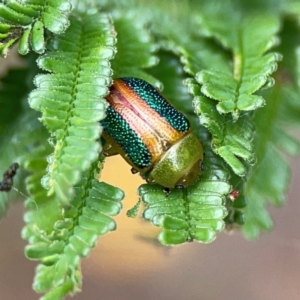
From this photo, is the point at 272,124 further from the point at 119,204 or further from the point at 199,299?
the point at 199,299

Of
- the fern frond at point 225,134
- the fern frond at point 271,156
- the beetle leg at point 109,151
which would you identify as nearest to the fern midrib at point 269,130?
the fern frond at point 271,156

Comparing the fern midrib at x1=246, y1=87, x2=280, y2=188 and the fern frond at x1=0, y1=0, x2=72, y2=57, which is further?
the fern midrib at x1=246, y1=87, x2=280, y2=188

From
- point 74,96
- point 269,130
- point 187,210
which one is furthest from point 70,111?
point 269,130

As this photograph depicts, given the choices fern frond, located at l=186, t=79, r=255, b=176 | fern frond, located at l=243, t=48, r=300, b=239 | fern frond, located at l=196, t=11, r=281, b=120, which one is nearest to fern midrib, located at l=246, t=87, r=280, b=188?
fern frond, located at l=243, t=48, r=300, b=239

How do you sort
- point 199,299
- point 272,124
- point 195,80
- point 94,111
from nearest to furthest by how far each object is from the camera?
point 94,111, point 195,80, point 272,124, point 199,299

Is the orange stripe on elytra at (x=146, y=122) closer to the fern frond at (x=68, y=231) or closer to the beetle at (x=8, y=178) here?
the fern frond at (x=68, y=231)

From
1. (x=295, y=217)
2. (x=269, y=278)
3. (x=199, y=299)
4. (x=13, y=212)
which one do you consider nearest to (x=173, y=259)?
(x=199, y=299)

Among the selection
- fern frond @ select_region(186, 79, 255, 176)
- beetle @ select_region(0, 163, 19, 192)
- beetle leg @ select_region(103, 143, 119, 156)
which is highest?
fern frond @ select_region(186, 79, 255, 176)

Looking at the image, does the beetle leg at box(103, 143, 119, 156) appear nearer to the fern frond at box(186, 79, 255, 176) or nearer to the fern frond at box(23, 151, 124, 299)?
the fern frond at box(23, 151, 124, 299)
